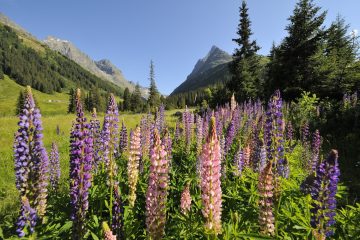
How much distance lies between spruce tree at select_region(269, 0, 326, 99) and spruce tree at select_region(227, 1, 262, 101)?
7.98 meters

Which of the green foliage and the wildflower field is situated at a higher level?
the green foliage

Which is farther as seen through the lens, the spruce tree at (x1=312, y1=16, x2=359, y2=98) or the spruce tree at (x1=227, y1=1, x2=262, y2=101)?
the spruce tree at (x1=227, y1=1, x2=262, y2=101)

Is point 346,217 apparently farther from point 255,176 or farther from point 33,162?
point 33,162

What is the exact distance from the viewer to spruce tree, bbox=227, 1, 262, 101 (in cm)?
3611

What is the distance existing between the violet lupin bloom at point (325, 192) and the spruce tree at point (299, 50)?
956 inches

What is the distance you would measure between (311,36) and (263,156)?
25067mm

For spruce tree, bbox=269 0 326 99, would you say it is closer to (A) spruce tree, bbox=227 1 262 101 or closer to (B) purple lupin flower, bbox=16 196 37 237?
(A) spruce tree, bbox=227 1 262 101

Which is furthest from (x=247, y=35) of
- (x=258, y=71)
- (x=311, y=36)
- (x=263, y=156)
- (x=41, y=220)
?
(x=41, y=220)

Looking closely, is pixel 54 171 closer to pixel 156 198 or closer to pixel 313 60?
pixel 156 198

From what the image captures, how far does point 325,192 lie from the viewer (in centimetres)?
→ 346

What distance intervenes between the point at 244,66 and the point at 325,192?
34.4 metres

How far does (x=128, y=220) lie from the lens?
17.6 ft

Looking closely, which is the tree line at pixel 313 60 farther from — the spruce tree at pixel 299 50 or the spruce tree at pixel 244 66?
the spruce tree at pixel 244 66

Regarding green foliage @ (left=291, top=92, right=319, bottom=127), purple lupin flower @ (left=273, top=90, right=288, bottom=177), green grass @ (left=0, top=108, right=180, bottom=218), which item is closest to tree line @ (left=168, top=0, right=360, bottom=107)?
green foliage @ (left=291, top=92, right=319, bottom=127)
